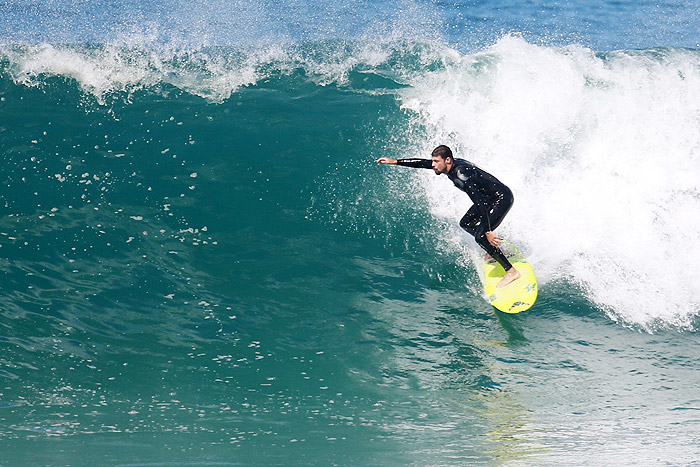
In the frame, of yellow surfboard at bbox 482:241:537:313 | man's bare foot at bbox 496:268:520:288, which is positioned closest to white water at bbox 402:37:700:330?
yellow surfboard at bbox 482:241:537:313

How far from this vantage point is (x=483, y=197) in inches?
292

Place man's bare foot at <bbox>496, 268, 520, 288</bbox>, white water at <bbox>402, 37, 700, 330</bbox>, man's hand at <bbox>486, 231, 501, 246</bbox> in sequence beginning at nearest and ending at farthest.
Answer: man's hand at <bbox>486, 231, 501, 246</bbox>
man's bare foot at <bbox>496, 268, 520, 288</bbox>
white water at <bbox>402, 37, 700, 330</bbox>

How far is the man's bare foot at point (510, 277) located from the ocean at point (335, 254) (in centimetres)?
44

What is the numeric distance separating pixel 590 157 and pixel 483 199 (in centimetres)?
312

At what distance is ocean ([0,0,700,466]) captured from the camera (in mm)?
5816

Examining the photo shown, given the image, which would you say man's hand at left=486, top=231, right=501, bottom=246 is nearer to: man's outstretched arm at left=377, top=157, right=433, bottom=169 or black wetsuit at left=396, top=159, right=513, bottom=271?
black wetsuit at left=396, top=159, right=513, bottom=271

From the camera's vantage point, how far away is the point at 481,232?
7.41m

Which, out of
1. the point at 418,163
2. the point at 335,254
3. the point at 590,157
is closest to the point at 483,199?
the point at 418,163

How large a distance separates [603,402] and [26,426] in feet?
16.1

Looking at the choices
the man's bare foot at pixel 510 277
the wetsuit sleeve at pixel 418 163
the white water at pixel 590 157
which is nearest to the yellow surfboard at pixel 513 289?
the man's bare foot at pixel 510 277

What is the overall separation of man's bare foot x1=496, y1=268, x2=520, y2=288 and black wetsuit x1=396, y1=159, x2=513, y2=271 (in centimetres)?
9

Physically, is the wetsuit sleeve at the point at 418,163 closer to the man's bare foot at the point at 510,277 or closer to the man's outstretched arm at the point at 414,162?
the man's outstretched arm at the point at 414,162

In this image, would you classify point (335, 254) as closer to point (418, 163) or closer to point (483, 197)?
point (418, 163)

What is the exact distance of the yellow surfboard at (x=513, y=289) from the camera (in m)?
7.51
